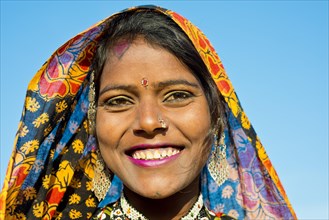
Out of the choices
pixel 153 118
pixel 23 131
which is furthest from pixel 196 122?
pixel 23 131

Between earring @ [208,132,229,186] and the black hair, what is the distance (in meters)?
0.15

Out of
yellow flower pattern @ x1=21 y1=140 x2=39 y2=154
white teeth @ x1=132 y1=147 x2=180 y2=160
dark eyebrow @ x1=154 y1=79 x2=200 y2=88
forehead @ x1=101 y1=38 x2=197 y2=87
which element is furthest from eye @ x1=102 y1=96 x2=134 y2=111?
yellow flower pattern @ x1=21 y1=140 x2=39 y2=154

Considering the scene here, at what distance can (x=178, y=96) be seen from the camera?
4.50 m

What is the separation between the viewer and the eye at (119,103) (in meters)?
4.52

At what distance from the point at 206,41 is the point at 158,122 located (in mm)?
822

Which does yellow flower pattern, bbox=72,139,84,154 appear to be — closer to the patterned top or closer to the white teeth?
the patterned top

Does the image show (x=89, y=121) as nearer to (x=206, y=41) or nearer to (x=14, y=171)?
(x=14, y=171)

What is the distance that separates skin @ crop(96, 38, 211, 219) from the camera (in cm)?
439

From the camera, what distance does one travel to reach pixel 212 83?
468 centimetres

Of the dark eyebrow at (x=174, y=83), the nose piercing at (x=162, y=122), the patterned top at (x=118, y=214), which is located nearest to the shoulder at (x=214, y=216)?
the patterned top at (x=118, y=214)

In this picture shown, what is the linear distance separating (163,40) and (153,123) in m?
0.65

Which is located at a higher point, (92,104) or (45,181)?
(92,104)

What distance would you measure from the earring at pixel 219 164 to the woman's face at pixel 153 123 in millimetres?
245

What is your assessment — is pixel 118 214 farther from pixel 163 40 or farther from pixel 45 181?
pixel 163 40
